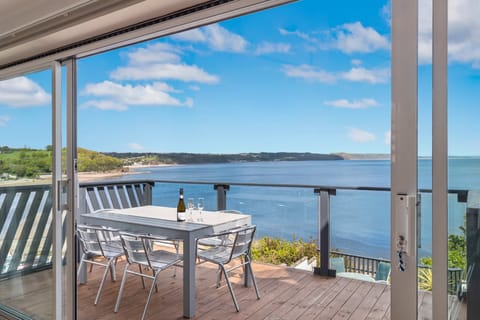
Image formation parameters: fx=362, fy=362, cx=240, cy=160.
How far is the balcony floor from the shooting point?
297 cm

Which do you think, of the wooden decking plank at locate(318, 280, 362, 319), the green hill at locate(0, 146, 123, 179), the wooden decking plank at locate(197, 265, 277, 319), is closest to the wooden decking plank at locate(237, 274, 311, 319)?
the wooden decking plank at locate(197, 265, 277, 319)

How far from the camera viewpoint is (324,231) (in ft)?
13.0

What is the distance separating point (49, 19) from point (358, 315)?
3.02 m

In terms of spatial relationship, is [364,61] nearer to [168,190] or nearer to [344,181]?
[344,181]

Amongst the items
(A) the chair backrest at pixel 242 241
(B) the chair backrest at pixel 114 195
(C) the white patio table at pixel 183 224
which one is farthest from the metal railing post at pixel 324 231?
(B) the chair backrest at pixel 114 195

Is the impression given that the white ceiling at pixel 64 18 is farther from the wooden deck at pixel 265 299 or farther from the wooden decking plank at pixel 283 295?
the wooden decking plank at pixel 283 295

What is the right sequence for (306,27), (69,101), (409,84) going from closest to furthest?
(409,84), (69,101), (306,27)

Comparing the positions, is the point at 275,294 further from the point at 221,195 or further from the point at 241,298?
the point at 221,195

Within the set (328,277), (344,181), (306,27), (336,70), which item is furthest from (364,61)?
(328,277)

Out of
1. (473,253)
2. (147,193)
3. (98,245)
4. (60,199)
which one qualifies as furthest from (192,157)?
(473,253)

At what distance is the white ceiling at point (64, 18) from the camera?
1.77 metres

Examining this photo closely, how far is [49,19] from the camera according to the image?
2.02 metres

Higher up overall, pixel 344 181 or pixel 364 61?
pixel 364 61

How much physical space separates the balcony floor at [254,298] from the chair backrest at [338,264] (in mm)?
121
